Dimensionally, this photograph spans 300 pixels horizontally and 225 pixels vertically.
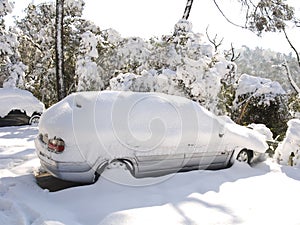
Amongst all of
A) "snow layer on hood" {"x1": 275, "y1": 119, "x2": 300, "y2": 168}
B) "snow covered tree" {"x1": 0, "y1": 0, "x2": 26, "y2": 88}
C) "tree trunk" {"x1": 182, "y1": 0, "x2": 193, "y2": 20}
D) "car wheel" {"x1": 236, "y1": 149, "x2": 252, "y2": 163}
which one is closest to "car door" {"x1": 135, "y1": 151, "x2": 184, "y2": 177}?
"car wheel" {"x1": 236, "y1": 149, "x2": 252, "y2": 163}

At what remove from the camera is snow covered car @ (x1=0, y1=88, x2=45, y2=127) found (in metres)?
9.69

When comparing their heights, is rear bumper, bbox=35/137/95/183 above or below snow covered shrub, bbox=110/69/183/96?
below

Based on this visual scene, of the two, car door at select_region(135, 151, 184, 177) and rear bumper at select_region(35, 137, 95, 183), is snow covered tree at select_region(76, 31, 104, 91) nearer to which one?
car door at select_region(135, 151, 184, 177)

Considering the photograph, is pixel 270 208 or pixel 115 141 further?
pixel 115 141

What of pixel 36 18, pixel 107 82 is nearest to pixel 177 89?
pixel 107 82

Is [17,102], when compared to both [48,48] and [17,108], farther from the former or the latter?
[48,48]

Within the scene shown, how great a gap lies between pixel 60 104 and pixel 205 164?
8.35ft

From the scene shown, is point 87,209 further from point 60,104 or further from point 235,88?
point 235,88

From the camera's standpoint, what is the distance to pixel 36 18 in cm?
1859

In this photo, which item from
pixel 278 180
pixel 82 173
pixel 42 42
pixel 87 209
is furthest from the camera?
pixel 42 42

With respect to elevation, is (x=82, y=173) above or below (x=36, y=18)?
below

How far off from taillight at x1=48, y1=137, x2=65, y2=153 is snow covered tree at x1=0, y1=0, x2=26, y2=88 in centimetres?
973

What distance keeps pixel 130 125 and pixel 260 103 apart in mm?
8686

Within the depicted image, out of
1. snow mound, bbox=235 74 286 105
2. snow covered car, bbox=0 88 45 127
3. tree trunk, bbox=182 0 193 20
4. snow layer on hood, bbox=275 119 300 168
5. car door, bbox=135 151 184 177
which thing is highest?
tree trunk, bbox=182 0 193 20
